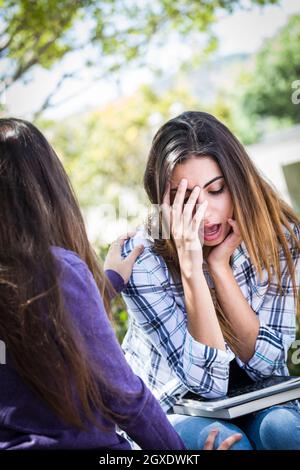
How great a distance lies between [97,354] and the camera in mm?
1642

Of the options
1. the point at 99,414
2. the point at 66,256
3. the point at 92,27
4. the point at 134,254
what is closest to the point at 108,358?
the point at 99,414

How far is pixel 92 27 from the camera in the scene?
6457 mm

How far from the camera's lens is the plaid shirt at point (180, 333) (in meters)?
2.14

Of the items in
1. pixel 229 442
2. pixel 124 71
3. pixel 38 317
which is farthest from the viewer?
pixel 124 71

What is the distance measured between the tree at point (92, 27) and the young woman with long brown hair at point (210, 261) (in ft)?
12.3

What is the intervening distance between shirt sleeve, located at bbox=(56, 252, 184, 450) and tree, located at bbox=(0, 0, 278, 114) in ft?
14.9

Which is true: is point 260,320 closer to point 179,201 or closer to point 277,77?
point 179,201

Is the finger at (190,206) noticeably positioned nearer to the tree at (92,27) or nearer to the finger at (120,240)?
the finger at (120,240)

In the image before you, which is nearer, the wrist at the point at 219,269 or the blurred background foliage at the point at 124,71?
the wrist at the point at 219,269

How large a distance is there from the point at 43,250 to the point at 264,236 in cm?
112

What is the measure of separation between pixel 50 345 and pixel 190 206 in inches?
35.9

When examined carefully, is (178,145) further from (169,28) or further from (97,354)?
(169,28)

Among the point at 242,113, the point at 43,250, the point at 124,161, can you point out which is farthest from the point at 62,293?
the point at 242,113

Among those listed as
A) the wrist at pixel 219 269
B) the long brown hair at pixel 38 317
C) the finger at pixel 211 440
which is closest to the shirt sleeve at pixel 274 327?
the wrist at pixel 219 269
